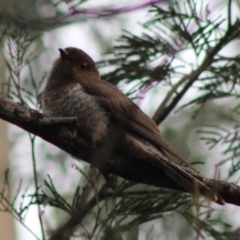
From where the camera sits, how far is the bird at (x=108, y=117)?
486cm

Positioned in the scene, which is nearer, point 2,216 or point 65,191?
point 65,191

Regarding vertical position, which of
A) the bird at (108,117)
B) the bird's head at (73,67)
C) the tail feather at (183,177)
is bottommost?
the tail feather at (183,177)

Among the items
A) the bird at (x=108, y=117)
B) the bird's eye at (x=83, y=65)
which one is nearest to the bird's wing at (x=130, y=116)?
the bird at (x=108, y=117)

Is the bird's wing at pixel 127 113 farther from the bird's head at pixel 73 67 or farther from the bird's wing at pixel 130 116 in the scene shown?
the bird's head at pixel 73 67

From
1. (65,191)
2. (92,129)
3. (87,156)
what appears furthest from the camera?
(65,191)

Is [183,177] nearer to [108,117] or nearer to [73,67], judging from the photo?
[108,117]

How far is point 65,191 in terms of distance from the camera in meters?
7.22

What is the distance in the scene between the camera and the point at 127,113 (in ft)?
17.1

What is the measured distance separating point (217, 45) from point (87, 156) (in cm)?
120

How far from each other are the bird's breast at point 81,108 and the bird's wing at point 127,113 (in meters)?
0.06

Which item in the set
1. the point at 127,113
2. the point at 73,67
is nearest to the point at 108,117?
the point at 127,113

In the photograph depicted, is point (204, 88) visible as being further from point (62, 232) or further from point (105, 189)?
point (62, 232)

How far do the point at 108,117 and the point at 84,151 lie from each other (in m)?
0.59

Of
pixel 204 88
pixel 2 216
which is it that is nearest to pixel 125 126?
pixel 204 88
